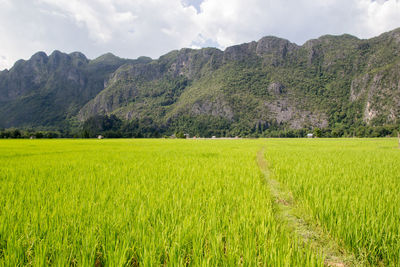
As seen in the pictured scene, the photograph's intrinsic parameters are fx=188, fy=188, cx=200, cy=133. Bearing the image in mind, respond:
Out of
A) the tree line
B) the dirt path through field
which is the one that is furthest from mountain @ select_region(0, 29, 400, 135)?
the dirt path through field

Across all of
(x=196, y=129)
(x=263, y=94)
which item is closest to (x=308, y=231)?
(x=196, y=129)

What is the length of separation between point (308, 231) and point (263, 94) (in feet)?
484

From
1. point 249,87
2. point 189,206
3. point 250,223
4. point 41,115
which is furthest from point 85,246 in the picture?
point 41,115

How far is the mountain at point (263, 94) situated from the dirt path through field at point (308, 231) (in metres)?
113

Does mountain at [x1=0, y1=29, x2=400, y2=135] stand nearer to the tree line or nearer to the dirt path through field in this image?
the tree line

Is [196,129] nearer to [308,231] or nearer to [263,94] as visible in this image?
[263,94]

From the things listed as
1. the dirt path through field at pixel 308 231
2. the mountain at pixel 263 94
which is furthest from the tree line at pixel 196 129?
the dirt path through field at pixel 308 231

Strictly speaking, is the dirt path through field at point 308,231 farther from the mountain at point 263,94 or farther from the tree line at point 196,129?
the mountain at point 263,94

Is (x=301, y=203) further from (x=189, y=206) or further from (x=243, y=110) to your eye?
(x=243, y=110)

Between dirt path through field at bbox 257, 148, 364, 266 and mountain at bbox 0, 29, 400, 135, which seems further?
mountain at bbox 0, 29, 400, 135

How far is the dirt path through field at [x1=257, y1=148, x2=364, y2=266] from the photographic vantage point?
1.80 metres

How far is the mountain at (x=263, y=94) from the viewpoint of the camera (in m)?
111

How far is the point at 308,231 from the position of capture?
8.00 ft

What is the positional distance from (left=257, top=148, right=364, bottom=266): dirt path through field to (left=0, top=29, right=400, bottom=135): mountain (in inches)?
4434
